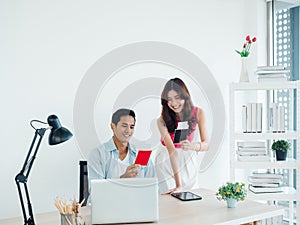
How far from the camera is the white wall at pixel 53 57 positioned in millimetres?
2271

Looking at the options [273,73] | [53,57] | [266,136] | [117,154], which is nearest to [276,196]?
[266,136]

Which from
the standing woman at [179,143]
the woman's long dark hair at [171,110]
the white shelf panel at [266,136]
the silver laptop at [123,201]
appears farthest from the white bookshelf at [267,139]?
the silver laptop at [123,201]

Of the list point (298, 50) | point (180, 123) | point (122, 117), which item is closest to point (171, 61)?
point (180, 123)

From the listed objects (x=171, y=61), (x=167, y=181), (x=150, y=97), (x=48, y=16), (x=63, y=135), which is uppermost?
(x=48, y=16)

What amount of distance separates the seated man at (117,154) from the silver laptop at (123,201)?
567 mm

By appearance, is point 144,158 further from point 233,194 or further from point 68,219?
point 68,219

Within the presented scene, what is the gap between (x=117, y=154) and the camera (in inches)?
96.7

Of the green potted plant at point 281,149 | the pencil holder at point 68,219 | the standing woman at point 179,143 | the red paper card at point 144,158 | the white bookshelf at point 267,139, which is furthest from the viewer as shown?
the green potted plant at point 281,149

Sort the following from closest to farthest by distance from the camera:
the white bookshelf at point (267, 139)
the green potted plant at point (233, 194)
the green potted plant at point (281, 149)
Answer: the green potted plant at point (233, 194) → the white bookshelf at point (267, 139) → the green potted plant at point (281, 149)

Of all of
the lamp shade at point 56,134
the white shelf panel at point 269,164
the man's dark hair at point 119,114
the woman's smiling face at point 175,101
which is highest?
the woman's smiling face at point 175,101

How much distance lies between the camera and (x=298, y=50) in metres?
3.31

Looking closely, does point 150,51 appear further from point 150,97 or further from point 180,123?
point 180,123

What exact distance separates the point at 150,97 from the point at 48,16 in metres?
1.00

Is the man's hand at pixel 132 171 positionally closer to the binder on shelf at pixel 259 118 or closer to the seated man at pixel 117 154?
the seated man at pixel 117 154
